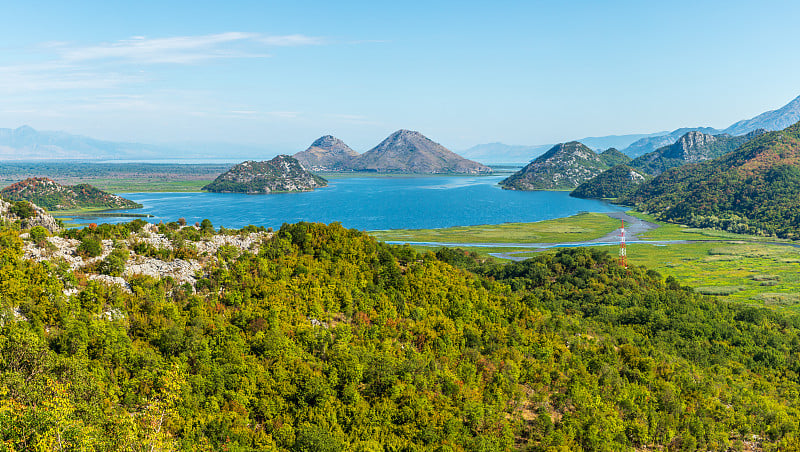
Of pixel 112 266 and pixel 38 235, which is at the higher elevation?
pixel 38 235

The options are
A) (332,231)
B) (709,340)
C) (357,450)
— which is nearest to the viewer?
(357,450)

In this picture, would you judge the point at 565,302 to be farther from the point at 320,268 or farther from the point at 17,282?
the point at 17,282

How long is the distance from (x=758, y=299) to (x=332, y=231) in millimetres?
84519

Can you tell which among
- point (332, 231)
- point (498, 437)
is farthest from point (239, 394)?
point (332, 231)

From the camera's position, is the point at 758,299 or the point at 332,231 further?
the point at 758,299

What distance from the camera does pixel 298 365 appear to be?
36.0 meters

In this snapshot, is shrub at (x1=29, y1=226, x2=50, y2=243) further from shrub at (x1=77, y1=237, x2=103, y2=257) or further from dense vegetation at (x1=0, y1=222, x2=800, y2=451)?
shrub at (x1=77, y1=237, x2=103, y2=257)

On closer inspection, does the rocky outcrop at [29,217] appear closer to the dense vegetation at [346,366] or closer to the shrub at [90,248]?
the dense vegetation at [346,366]

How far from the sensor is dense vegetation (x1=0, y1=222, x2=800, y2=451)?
2827 cm

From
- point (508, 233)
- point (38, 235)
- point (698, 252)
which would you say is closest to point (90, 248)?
point (38, 235)

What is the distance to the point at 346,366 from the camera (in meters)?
36.9

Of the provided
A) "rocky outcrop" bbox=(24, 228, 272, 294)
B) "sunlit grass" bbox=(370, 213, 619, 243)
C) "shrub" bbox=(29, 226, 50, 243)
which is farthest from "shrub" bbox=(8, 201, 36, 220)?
"sunlit grass" bbox=(370, 213, 619, 243)

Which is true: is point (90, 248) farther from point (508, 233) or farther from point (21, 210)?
point (508, 233)

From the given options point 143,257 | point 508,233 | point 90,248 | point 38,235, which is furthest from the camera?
point 508,233
